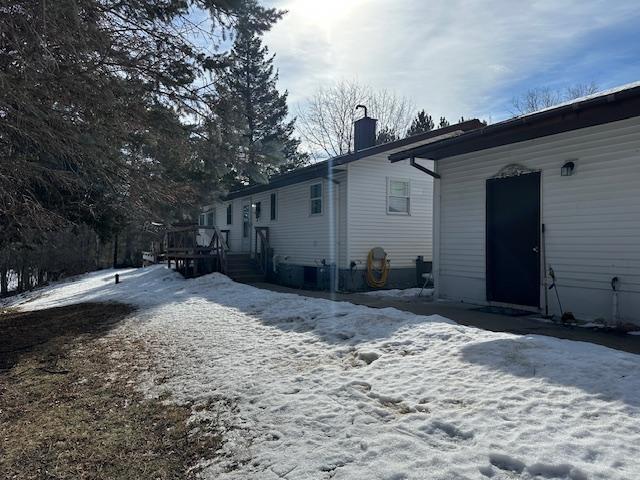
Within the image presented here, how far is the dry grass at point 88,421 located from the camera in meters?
3.34

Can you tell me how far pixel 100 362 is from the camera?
243 inches

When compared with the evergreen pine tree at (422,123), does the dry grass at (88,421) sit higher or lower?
lower

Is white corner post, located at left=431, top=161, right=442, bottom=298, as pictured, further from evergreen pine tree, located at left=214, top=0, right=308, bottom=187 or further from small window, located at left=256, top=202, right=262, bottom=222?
small window, located at left=256, top=202, right=262, bottom=222

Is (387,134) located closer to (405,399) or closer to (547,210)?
(547,210)

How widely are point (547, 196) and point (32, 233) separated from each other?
8.70 meters

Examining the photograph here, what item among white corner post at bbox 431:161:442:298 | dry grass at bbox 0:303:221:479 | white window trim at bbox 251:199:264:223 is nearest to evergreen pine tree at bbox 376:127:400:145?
white window trim at bbox 251:199:264:223

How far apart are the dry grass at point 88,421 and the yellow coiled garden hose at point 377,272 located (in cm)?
700

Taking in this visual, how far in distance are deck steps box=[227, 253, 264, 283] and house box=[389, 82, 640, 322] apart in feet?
23.5

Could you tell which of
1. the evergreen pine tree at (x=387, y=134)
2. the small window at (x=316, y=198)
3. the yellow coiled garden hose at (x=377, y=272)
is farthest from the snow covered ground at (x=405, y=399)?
the evergreen pine tree at (x=387, y=134)

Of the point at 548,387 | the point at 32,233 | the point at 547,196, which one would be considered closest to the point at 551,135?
the point at 547,196

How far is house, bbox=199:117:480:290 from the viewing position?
1233 cm

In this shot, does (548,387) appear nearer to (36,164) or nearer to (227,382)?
(227,382)

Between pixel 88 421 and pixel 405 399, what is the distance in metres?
2.95

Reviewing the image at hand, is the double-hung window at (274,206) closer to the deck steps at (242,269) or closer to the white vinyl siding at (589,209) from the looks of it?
the deck steps at (242,269)
